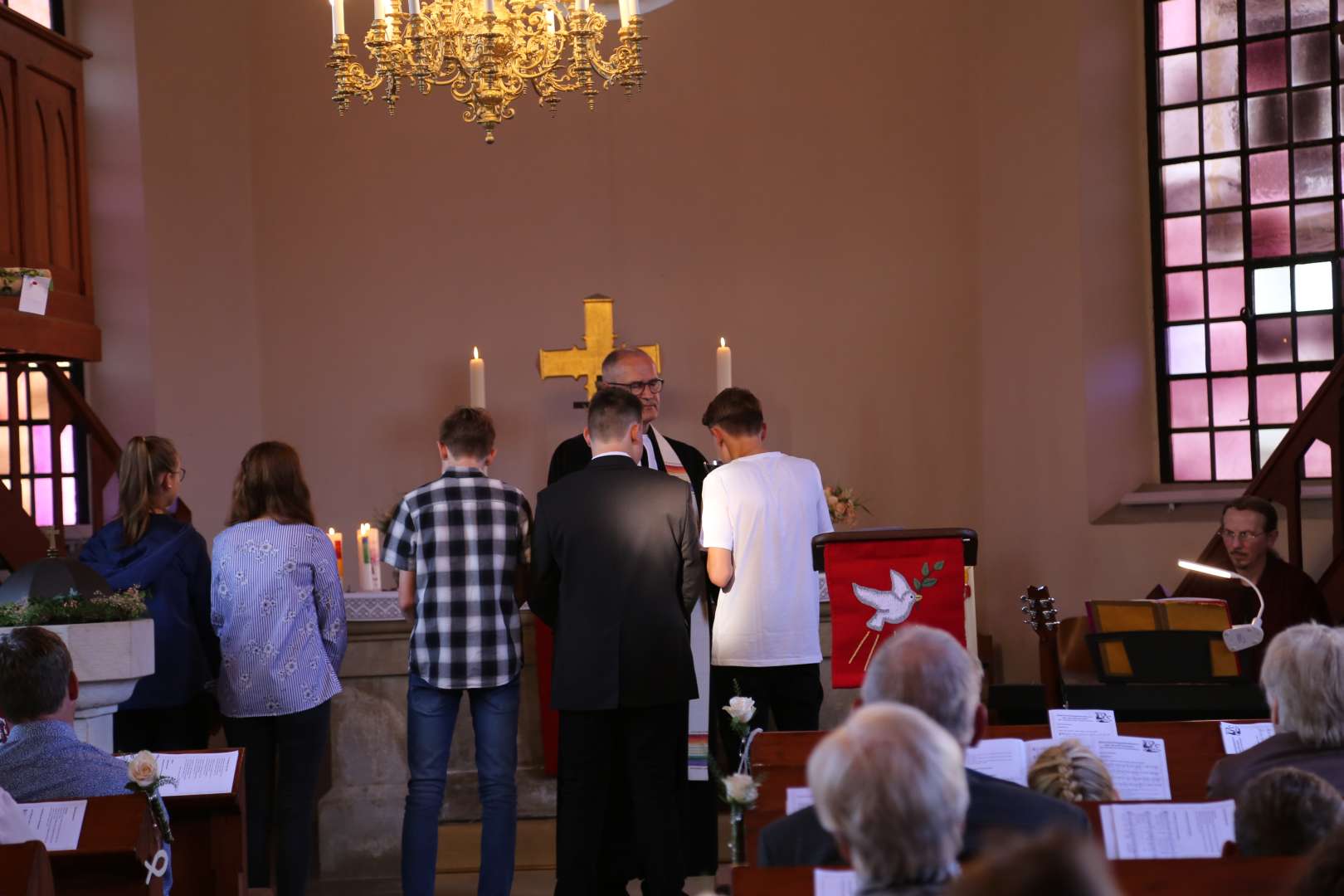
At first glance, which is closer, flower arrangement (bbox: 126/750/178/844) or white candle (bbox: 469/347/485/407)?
flower arrangement (bbox: 126/750/178/844)

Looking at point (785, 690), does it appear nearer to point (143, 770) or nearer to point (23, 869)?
point (143, 770)

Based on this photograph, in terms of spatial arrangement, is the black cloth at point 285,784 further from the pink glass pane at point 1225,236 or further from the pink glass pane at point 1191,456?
the pink glass pane at point 1225,236

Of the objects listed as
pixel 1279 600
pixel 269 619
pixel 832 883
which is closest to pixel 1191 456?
pixel 1279 600

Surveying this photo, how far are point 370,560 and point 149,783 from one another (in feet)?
11.2

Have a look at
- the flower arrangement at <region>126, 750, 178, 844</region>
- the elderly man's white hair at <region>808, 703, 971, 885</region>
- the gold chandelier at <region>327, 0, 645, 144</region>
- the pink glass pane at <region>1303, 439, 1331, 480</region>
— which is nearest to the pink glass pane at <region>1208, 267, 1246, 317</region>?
the pink glass pane at <region>1303, 439, 1331, 480</region>

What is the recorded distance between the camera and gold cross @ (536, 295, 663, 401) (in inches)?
320

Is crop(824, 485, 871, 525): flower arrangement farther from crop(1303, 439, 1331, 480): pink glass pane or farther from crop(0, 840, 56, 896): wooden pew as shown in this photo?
crop(0, 840, 56, 896): wooden pew

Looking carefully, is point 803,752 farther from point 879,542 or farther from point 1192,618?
point 1192,618

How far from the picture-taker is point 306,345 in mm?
8961

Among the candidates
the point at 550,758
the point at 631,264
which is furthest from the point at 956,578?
the point at 631,264

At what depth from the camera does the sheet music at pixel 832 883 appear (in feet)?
8.04

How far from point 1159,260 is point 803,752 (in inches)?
209

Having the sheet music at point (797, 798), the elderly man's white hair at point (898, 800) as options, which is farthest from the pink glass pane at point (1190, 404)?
the elderly man's white hair at point (898, 800)

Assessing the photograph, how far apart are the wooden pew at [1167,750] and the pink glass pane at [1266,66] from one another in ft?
16.9
